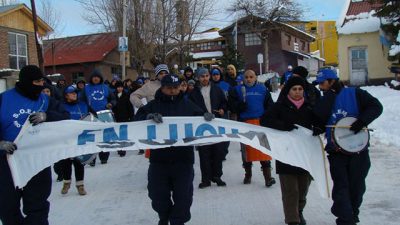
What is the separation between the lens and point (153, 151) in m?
5.37

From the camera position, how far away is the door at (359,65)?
28859 mm

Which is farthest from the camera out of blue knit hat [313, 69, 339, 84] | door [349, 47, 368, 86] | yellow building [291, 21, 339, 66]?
yellow building [291, 21, 339, 66]

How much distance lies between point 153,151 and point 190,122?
53 cm

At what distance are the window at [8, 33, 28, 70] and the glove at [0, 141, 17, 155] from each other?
2128 cm

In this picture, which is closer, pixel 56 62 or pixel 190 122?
pixel 190 122

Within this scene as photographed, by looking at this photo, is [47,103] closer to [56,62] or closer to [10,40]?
[10,40]

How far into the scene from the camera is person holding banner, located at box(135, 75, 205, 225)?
519 centimetres

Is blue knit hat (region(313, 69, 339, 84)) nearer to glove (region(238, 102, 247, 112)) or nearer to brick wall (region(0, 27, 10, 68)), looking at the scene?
glove (region(238, 102, 247, 112))

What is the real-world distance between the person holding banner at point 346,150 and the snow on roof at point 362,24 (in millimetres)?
24389

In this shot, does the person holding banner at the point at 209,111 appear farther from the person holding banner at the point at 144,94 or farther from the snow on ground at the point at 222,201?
the person holding banner at the point at 144,94

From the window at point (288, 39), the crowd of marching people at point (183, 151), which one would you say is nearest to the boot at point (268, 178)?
the crowd of marching people at point (183, 151)

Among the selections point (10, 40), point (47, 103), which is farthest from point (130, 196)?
point (10, 40)

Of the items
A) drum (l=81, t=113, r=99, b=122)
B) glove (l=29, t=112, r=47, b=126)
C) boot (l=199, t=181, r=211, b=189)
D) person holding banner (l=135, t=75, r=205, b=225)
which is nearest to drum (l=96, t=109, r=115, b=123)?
drum (l=81, t=113, r=99, b=122)

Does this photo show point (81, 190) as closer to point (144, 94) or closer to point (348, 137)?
point (144, 94)
